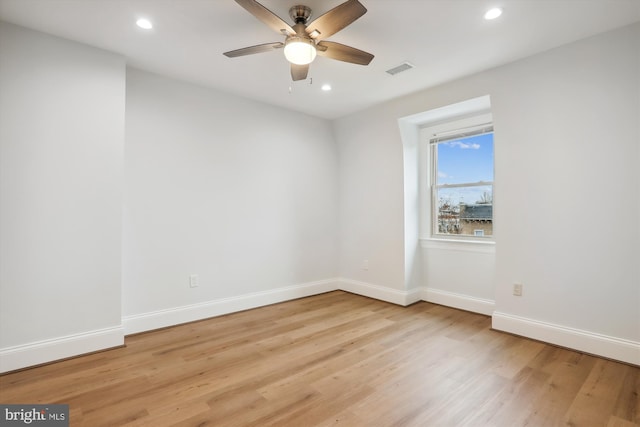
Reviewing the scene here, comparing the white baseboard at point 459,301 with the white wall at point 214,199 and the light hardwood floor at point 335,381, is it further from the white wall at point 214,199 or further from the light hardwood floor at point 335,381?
the white wall at point 214,199

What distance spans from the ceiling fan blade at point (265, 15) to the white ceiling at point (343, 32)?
22 cm

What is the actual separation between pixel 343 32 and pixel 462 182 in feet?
8.14

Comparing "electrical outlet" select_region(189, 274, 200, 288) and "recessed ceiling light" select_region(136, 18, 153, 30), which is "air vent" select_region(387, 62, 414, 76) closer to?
"recessed ceiling light" select_region(136, 18, 153, 30)

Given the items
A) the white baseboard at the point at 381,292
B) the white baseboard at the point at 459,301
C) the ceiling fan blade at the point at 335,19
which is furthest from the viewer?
the white baseboard at the point at 381,292

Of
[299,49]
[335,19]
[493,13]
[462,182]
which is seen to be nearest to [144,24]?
[299,49]

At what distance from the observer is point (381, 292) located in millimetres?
4293

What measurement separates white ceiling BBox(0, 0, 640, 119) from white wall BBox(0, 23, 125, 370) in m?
0.34

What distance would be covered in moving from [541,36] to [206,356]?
386 centimetres

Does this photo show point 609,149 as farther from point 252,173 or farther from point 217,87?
point 217,87

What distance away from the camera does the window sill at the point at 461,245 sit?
12.1 ft

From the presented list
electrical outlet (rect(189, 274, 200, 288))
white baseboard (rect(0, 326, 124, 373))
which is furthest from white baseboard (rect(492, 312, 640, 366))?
white baseboard (rect(0, 326, 124, 373))

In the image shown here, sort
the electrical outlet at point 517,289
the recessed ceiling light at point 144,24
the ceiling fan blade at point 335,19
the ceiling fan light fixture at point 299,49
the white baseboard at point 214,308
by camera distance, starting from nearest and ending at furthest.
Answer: the ceiling fan blade at point 335,19 → the ceiling fan light fixture at point 299,49 → the recessed ceiling light at point 144,24 → the electrical outlet at point 517,289 → the white baseboard at point 214,308

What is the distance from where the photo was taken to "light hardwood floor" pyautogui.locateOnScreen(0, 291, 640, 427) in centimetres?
183

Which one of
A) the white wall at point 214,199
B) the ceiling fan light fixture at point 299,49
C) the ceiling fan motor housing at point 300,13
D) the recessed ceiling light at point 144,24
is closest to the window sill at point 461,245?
the white wall at point 214,199
